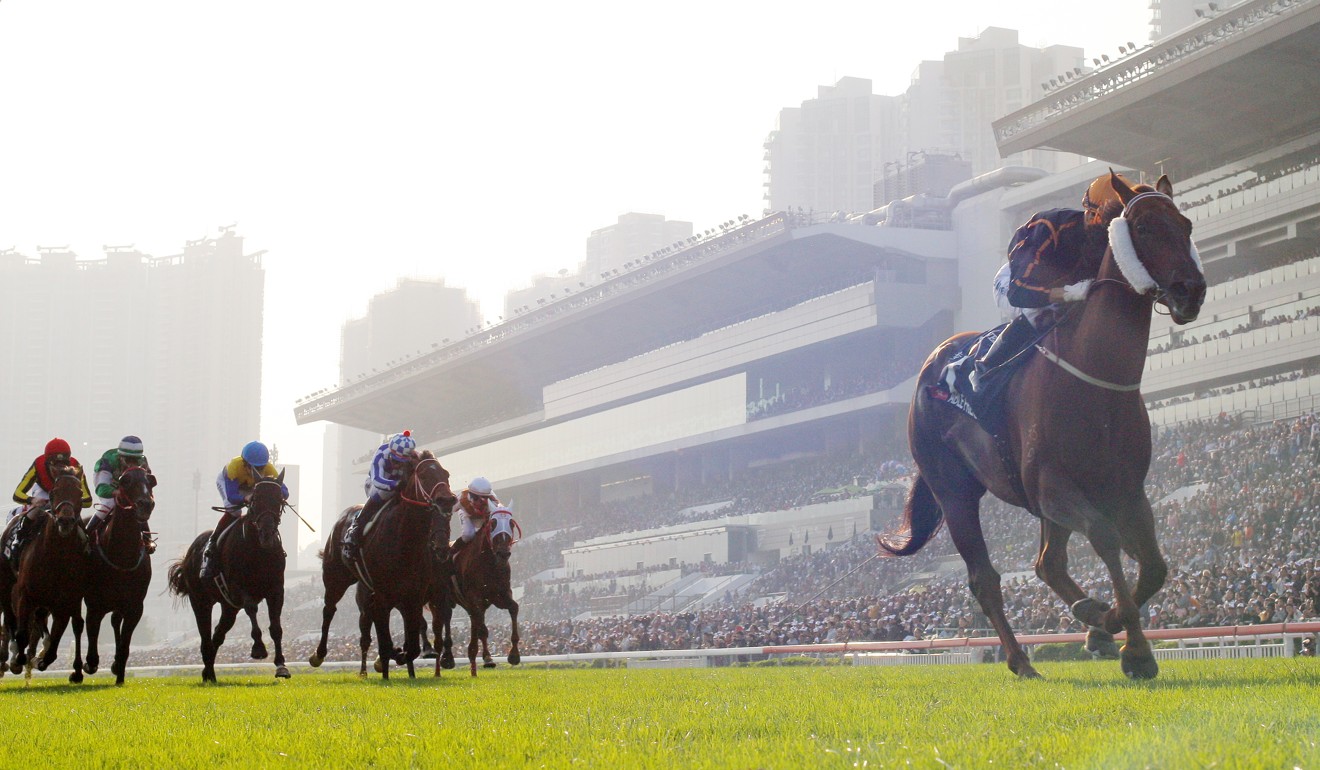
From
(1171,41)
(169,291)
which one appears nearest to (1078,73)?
(1171,41)

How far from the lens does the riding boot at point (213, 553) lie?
1414 centimetres

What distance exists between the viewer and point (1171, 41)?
3959 cm

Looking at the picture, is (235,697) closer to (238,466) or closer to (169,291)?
(238,466)

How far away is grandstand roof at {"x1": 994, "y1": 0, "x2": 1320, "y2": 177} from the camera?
36906 mm

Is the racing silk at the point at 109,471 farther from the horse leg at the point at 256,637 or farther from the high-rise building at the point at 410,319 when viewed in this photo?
the high-rise building at the point at 410,319

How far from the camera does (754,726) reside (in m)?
5.84

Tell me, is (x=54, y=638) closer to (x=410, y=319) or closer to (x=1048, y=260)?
(x=1048, y=260)

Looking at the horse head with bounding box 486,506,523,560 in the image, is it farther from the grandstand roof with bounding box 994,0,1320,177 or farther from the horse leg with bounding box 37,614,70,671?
the grandstand roof with bounding box 994,0,1320,177

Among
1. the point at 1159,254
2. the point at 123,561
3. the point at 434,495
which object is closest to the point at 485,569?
the point at 434,495

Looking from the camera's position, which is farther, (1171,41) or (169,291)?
(169,291)

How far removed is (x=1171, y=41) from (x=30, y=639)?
35.3 meters

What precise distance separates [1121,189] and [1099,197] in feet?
0.68

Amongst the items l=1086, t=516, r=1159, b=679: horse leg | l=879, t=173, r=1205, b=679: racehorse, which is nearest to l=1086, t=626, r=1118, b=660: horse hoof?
l=879, t=173, r=1205, b=679: racehorse

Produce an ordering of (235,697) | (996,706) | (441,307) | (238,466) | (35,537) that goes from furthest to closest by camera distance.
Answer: (441,307)
(238,466)
(35,537)
(235,697)
(996,706)
